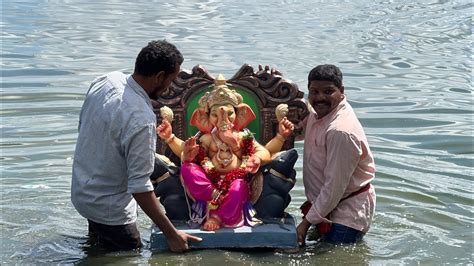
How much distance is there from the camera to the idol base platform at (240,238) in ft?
19.9

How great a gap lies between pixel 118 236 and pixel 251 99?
54.5 inches

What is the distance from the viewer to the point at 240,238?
20.0 feet

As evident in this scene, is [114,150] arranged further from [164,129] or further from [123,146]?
[164,129]

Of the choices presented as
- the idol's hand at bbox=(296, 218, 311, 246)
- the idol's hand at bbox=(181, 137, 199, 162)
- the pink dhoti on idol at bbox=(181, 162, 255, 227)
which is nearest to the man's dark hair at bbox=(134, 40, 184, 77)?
the idol's hand at bbox=(181, 137, 199, 162)

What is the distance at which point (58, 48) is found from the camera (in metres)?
15.6

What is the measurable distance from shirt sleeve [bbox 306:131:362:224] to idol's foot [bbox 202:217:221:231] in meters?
0.63

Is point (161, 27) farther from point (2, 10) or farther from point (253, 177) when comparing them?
point (253, 177)

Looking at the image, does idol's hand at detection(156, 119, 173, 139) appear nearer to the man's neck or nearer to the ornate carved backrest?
the ornate carved backrest

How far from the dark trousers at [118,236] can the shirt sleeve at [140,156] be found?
1.68 ft

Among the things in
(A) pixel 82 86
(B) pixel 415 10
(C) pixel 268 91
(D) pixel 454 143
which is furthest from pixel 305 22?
(C) pixel 268 91

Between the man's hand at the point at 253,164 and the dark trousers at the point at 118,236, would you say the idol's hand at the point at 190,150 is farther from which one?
the dark trousers at the point at 118,236

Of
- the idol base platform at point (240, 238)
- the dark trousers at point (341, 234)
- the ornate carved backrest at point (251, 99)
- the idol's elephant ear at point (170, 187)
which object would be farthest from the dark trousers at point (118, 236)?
the dark trousers at point (341, 234)

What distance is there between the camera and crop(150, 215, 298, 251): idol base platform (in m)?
6.05

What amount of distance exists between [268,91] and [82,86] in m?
6.06
